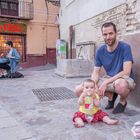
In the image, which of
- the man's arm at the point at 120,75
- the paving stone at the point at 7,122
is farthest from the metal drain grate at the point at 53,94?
the man's arm at the point at 120,75

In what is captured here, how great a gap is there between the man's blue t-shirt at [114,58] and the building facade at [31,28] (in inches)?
572

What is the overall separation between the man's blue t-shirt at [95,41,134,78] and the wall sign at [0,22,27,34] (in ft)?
47.8

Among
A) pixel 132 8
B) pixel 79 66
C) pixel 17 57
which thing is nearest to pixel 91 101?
pixel 132 8

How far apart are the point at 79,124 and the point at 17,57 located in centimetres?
686

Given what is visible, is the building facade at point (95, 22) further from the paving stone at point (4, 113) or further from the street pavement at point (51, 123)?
the paving stone at point (4, 113)

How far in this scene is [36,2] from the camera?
18.9 metres

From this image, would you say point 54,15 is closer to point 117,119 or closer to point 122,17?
point 122,17

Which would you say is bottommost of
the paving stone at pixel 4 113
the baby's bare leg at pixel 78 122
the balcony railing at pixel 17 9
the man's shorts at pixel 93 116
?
the paving stone at pixel 4 113

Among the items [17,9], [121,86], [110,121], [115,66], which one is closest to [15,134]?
[110,121]

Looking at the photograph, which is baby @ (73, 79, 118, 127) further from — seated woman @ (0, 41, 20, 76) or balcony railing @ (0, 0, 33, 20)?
balcony railing @ (0, 0, 33, 20)

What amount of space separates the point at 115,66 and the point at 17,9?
1575 centimetres

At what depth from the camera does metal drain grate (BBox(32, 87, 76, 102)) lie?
5341mm

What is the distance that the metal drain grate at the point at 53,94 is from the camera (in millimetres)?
5341

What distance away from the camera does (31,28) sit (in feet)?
61.4
